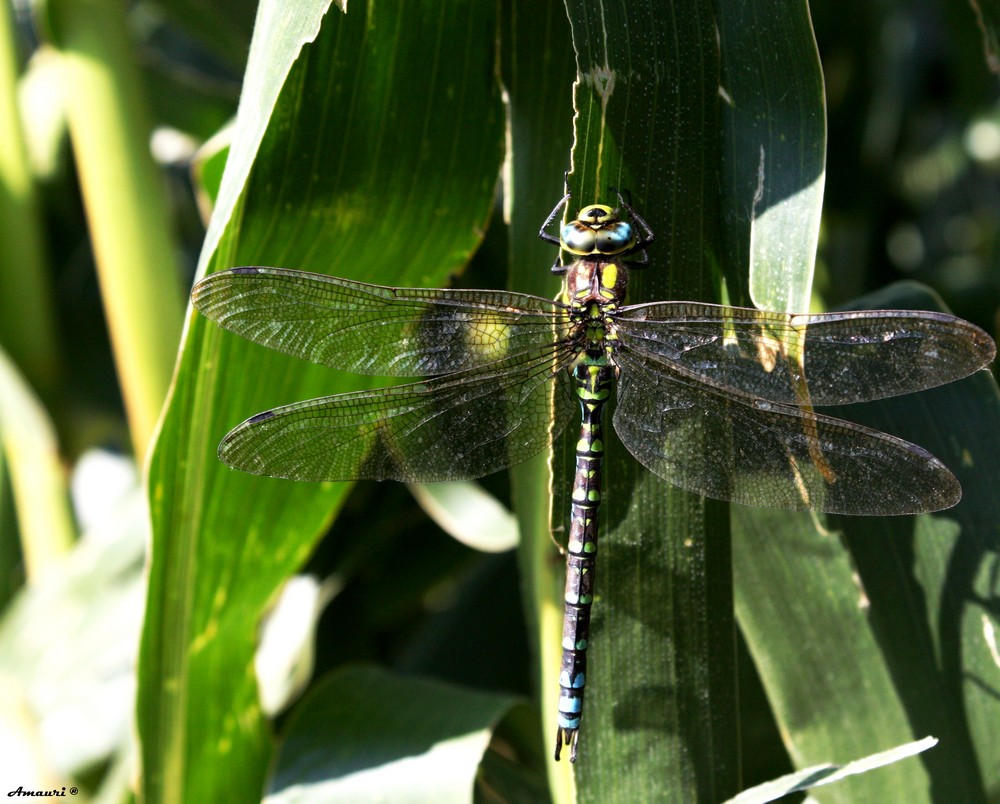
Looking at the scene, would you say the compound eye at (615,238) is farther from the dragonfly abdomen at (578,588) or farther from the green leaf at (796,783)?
the green leaf at (796,783)

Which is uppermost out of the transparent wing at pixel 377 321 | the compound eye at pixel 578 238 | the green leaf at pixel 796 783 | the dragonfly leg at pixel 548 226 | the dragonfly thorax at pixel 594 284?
the dragonfly leg at pixel 548 226

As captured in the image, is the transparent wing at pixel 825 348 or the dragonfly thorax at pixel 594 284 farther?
the dragonfly thorax at pixel 594 284

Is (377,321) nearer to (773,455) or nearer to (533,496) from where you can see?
(533,496)

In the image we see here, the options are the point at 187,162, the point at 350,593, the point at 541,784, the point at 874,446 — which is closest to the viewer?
the point at 874,446

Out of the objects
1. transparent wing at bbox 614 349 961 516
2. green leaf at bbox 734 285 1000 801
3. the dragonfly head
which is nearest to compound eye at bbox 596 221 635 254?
the dragonfly head

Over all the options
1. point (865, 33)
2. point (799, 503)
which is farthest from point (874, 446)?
point (865, 33)

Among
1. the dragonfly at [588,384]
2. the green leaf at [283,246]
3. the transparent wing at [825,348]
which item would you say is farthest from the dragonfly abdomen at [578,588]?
the green leaf at [283,246]

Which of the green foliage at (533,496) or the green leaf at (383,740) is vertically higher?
the green foliage at (533,496)

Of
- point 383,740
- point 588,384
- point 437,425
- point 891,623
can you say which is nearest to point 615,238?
point 588,384

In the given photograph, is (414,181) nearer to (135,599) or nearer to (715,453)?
(715,453)
